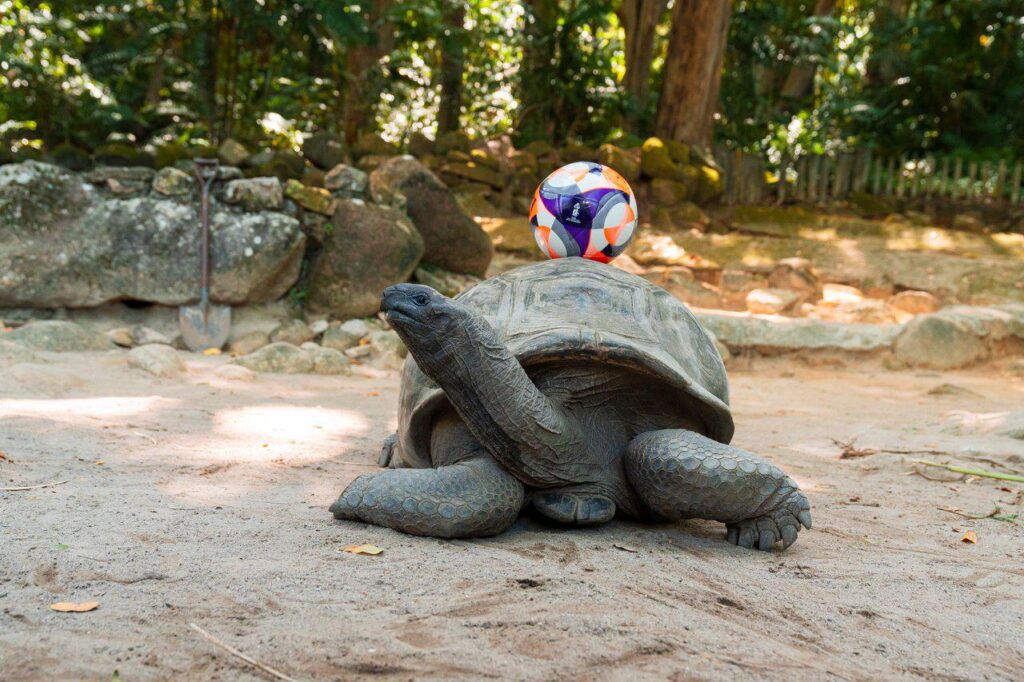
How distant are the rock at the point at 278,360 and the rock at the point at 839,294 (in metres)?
5.29

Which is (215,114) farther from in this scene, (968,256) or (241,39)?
(968,256)

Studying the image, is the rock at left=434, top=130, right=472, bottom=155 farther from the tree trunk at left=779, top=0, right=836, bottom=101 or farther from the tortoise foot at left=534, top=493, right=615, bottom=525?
the tortoise foot at left=534, top=493, right=615, bottom=525

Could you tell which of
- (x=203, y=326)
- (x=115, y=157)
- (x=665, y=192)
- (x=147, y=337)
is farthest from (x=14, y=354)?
(x=665, y=192)

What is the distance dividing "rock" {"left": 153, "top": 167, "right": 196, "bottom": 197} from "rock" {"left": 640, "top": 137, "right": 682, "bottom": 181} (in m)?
5.50

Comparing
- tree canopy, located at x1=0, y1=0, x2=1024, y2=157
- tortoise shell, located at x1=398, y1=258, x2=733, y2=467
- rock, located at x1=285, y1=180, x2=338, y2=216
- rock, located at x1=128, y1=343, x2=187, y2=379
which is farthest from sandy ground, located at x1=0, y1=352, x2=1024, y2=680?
tree canopy, located at x1=0, y1=0, x2=1024, y2=157

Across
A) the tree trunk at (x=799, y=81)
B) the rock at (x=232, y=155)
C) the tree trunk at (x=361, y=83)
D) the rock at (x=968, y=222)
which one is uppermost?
the tree trunk at (x=799, y=81)

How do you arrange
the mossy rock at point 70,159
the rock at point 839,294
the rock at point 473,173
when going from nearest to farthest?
the mossy rock at point 70,159 < the rock at point 839,294 < the rock at point 473,173

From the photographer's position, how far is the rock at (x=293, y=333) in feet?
22.3

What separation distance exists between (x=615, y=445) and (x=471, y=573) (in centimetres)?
77

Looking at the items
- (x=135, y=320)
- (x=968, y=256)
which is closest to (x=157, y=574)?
(x=135, y=320)

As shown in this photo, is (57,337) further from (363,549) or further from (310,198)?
(363,549)

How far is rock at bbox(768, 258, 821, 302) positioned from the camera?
920cm

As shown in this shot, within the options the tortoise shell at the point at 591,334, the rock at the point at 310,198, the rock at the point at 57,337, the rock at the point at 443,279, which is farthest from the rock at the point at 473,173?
the tortoise shell at the point at 591,334

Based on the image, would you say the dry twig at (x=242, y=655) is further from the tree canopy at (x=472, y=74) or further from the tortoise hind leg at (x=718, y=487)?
the tree canopy at (x=472, y=74)
